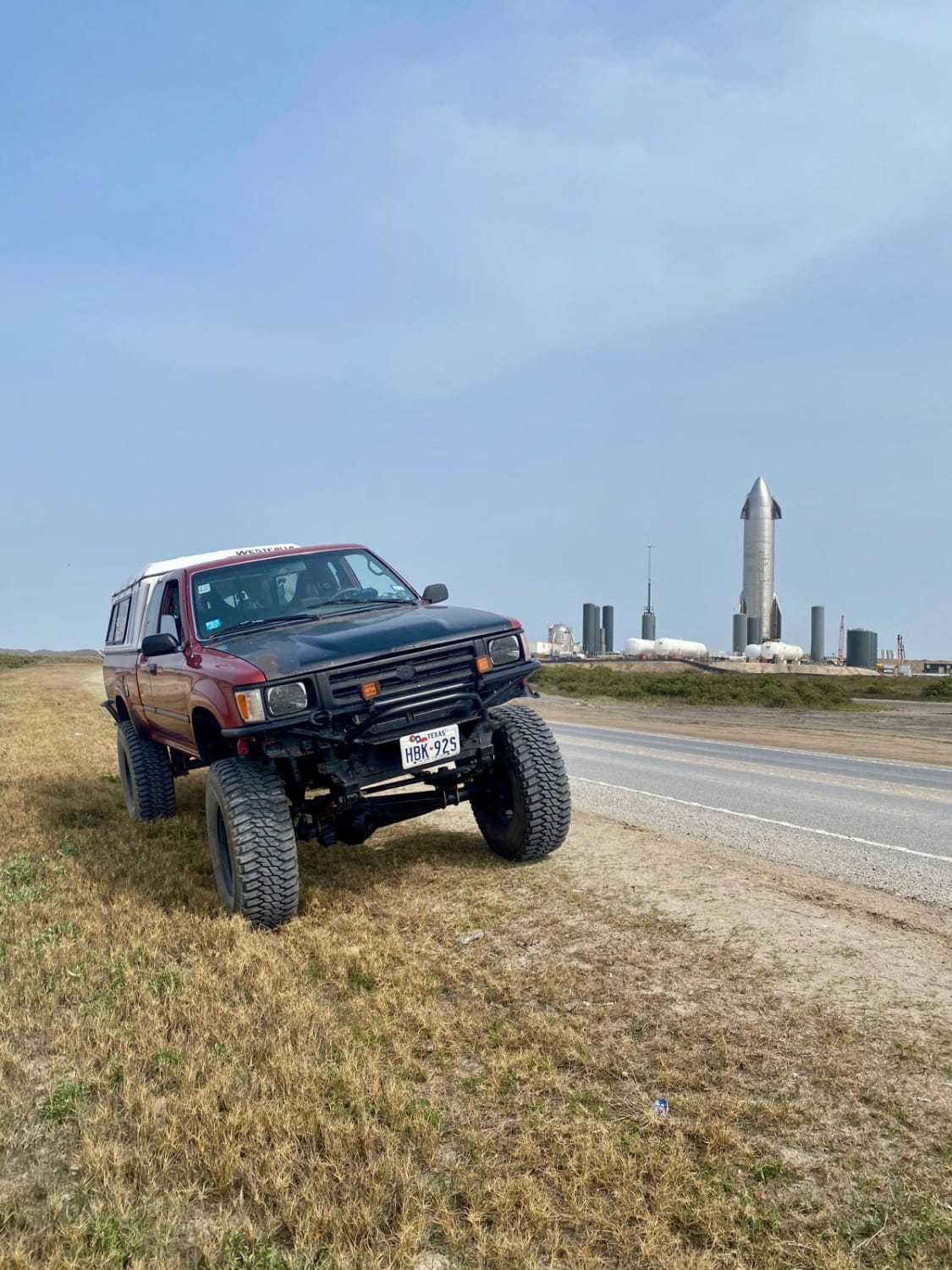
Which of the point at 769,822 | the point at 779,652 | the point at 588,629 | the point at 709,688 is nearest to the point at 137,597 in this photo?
the point at 769,822

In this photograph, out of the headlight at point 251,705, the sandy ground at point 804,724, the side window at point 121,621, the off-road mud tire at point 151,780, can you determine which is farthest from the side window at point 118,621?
the sandy ground at point 804,724

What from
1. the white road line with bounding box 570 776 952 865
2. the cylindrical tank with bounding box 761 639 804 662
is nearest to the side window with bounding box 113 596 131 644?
the white road line with bounding box 570 776 952 865

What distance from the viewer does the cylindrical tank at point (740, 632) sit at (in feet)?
319

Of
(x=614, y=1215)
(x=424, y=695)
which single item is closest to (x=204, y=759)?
(x=424, y=695)

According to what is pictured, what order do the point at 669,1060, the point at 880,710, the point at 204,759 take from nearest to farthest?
the point at 669,1060 < the point at 204,759 < the point at 880,710

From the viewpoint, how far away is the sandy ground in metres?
22.2

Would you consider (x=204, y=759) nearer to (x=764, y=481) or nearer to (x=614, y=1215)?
(x=614, y=1215)

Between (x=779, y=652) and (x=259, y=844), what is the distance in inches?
3642

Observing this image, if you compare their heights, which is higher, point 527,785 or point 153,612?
point 153,612

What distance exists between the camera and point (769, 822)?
415 inches

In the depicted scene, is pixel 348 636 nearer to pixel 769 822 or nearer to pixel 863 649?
pixel 769 822

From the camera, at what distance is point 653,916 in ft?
19.9

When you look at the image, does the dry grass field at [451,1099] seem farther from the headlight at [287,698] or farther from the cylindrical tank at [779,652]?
the cylindrical tank at [779,652]

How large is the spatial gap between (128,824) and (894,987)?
7.33 metres
